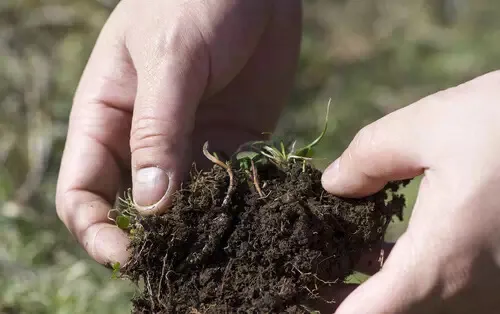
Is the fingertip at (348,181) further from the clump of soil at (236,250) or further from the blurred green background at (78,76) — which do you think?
the blurred green background at (78,76)

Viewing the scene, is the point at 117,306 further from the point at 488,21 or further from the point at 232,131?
the point at 488,21

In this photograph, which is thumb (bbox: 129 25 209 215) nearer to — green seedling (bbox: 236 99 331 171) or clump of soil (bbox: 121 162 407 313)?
clump of soil (bbox: 121 162 407 313)

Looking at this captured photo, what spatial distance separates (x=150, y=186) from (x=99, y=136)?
51 cm

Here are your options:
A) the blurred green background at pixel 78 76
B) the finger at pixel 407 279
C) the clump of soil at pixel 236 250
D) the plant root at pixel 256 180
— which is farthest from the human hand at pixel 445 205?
the blurred green background at pixel 78 76

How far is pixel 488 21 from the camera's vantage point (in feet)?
21.6

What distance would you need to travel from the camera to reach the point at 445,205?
1477mm

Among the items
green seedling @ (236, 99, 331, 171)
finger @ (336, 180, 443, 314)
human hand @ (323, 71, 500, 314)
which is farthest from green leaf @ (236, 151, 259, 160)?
finger @ (336, 180, 443, 314)

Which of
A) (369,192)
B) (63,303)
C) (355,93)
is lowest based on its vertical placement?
(63,303)

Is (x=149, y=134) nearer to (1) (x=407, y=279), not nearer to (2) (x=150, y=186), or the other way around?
(2) (x=150, y=186)

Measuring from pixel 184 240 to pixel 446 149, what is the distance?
2.35 ft

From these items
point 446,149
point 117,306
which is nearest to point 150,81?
point 446,149

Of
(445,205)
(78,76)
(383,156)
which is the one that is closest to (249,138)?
(383,156)

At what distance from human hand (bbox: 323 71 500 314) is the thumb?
57cm

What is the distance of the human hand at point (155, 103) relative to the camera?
1795 mm
